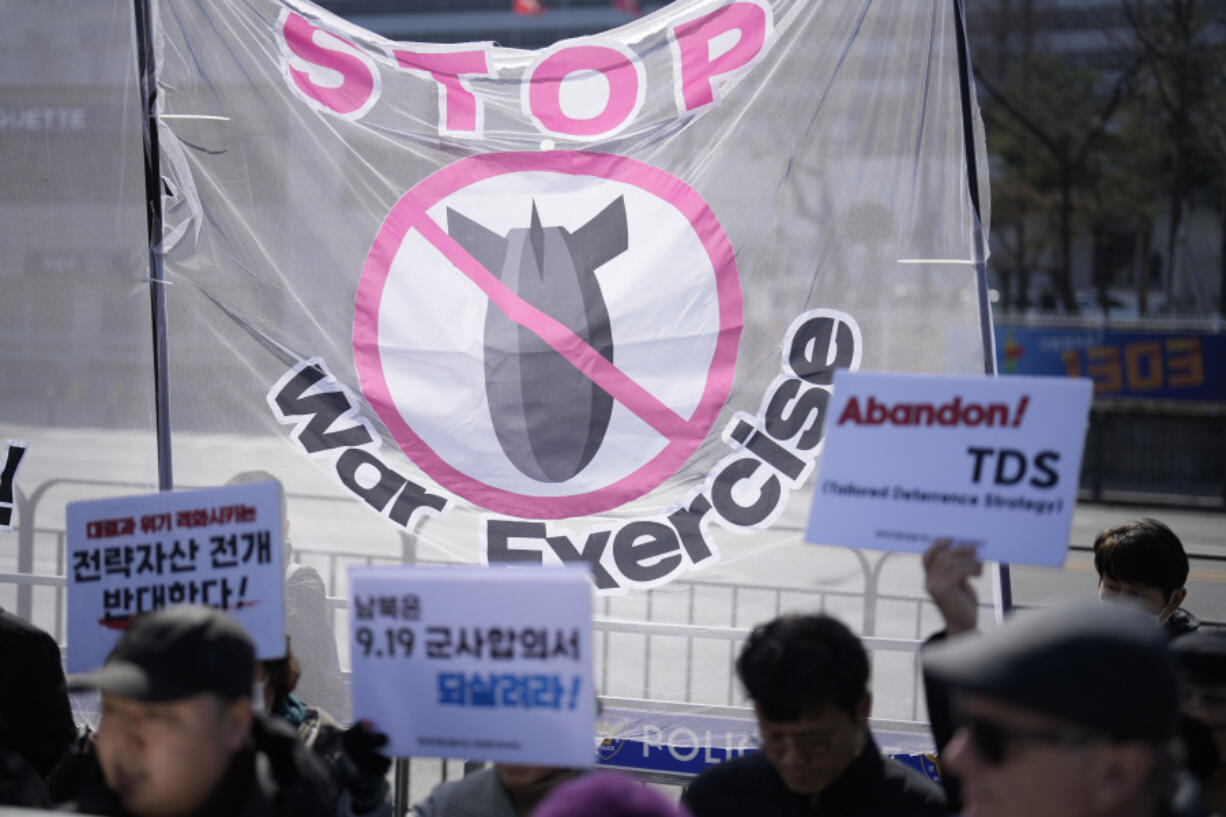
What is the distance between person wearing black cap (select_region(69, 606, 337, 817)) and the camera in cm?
215

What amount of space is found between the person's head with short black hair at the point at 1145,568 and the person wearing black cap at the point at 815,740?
4.84 ft

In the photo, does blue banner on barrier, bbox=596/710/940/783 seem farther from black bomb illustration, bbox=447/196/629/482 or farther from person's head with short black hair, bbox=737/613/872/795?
person's head with short black hair, bbox=737/613/872/795

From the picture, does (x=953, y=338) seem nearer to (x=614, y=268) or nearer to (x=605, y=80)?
(x=614, y=268)

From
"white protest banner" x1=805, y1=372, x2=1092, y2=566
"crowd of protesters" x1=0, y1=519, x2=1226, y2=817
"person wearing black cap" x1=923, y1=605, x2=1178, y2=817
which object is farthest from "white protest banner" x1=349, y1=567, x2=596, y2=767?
"person wearing black cap" x1=923, y1=605, x2=1178, y2=817

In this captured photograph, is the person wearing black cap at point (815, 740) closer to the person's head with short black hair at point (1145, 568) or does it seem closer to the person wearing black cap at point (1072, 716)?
the person wearing black cap at point (1072, 716)

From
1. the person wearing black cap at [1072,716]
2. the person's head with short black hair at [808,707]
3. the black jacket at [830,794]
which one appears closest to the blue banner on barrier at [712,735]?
the black jacket at [830,794]

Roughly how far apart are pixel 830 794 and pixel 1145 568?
1693 mm

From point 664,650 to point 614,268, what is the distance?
137 centimetres

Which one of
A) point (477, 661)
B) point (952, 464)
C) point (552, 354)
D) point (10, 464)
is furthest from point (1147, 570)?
point (10, 464)

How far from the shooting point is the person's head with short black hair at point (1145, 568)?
12.0 feet

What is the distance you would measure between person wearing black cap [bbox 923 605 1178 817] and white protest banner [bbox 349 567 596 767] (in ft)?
2.89

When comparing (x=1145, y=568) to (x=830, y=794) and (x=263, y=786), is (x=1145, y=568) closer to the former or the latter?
(x=830, y=794)

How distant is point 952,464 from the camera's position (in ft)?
8.40

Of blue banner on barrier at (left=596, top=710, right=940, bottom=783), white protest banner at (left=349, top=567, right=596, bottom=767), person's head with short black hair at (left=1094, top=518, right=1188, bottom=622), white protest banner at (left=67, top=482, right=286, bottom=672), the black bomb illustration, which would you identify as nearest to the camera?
white protest banner at (left=349, top=567, right=596, bottom=767)
